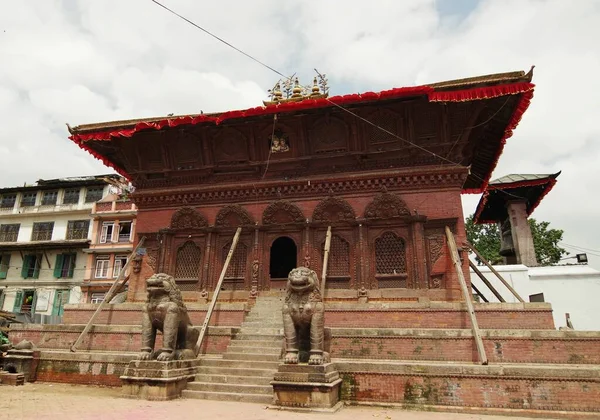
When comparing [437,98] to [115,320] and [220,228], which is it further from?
[115,320]

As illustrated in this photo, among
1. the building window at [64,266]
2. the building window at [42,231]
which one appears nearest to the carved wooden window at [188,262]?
the building window at [64,266]

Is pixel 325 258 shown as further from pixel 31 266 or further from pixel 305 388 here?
pixel 31 266

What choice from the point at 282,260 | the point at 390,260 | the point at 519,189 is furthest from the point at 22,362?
the point at 519,189

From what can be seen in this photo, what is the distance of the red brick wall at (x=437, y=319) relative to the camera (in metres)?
9.85

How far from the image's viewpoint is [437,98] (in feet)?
38.1

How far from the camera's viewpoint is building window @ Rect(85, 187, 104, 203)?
1377 inches

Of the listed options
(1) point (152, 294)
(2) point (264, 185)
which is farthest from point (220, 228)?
(1) point (152, 294)

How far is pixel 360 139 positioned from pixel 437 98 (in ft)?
9.25

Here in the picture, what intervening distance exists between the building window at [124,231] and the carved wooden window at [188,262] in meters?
19.9

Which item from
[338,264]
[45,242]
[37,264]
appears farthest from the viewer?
[37,264]

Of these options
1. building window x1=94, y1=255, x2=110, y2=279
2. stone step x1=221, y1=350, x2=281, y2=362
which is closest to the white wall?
stone step x1=221, y1=350, x2=281, y2=362

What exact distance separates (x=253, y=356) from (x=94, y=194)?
31.1 m

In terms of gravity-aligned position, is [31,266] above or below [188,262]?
above

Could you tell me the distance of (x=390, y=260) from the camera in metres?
12.7
